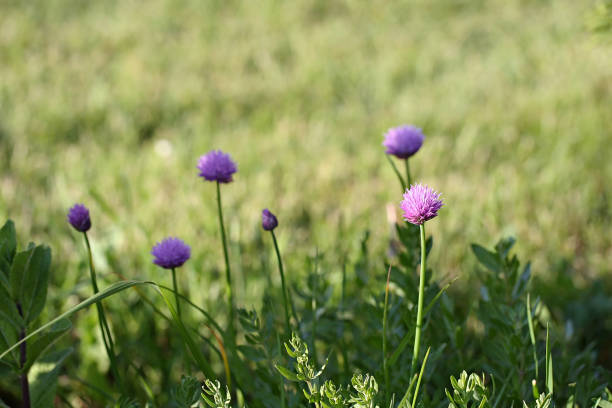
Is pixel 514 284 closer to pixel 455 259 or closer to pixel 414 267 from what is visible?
pixel 414 267

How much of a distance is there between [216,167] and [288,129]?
227 centimetres

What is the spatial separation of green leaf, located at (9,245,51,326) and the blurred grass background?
53cm

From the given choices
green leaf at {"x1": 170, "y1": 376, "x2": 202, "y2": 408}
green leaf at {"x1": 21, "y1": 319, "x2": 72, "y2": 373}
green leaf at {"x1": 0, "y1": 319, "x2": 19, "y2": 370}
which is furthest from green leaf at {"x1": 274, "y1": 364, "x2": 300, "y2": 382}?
green leaf at {"x1": 0, "y1": 319, "x2": 19, "y2": 370}

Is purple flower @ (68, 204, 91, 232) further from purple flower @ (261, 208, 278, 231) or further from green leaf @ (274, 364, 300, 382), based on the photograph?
green leaf @ (274, 364, 300, 382)

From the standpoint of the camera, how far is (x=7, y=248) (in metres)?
1.00

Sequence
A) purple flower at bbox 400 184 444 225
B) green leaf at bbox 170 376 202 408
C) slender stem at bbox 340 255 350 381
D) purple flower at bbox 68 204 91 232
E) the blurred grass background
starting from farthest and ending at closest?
1. the blurred grass background
2. slender stem at bbox 340 255 350 381
3. purple flower at bbox 68 204 91 232
4. green leaf at bbox 170 376 202 408
5. purple flower at bbox 400 184 444 225

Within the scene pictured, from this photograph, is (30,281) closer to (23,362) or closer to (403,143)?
(23,362)

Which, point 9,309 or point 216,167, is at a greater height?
point 216,167

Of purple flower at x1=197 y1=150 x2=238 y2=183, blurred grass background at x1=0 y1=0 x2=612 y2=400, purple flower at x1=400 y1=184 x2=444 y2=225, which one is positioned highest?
purple flower at x1=400 y1=184 x2=444 y2=225

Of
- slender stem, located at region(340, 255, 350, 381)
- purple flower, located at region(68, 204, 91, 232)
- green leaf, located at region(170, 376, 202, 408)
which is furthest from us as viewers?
slender stem, located at region(340, 255, 350, 381)

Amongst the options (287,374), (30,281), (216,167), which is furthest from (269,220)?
(30,281)

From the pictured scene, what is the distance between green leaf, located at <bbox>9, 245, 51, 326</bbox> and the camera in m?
0.97

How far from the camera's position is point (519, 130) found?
11.1 ft

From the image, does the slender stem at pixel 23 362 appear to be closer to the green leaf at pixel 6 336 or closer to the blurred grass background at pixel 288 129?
the green leaf at pixel 6 336
